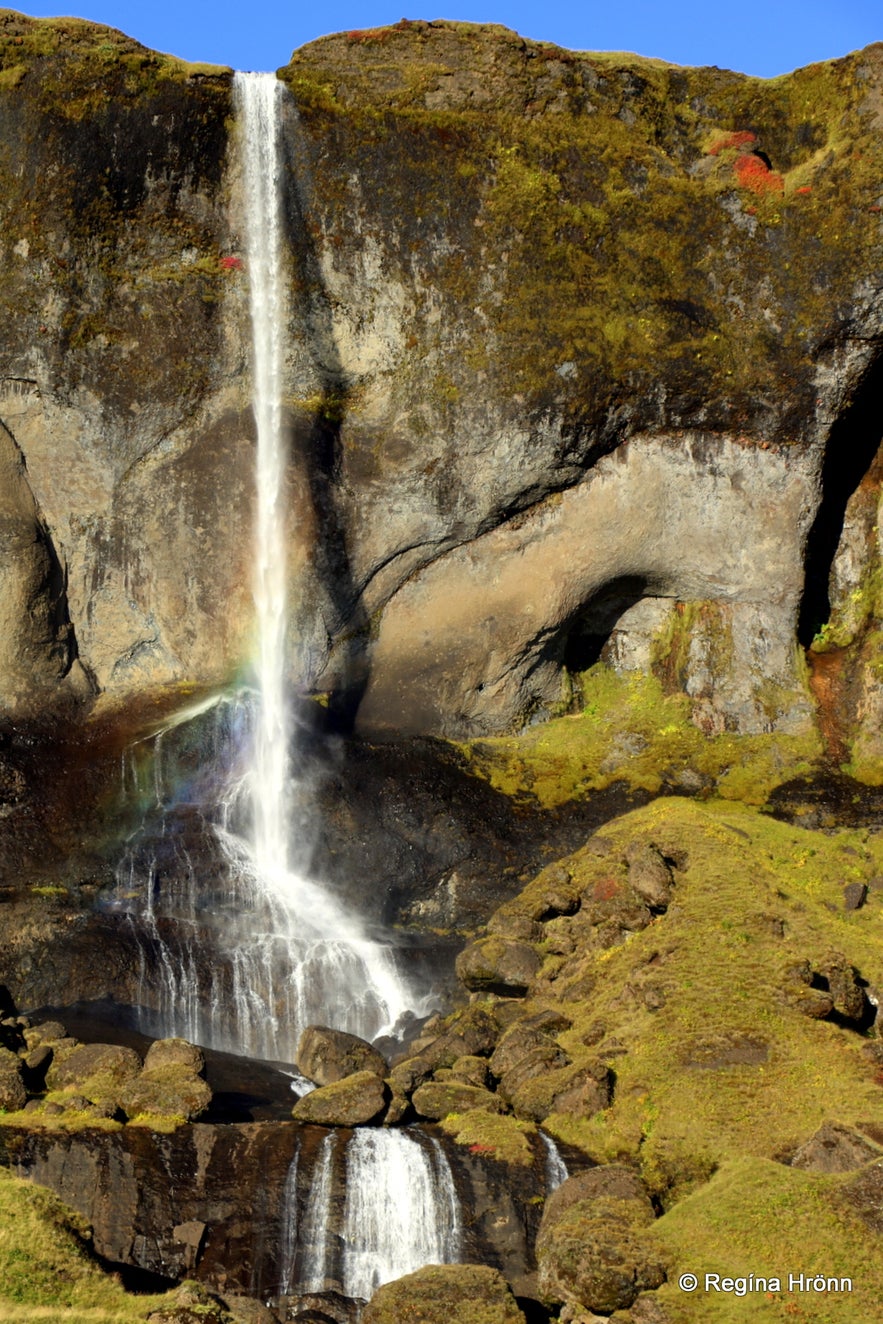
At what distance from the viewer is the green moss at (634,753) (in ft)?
115

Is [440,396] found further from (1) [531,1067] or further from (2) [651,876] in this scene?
(1) [531,1067]

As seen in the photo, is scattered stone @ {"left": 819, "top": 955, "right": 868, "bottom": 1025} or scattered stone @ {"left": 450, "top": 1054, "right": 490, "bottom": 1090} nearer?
scattered stone @ {"left": 819, "top": 955, "right": 868, "bottom": 1025}

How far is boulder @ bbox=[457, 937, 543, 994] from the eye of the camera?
2698 cm

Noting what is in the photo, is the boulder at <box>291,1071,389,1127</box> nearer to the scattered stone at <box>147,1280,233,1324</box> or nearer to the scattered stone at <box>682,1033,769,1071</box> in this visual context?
the scattered stone at <box>147,1280,233,1324</box>

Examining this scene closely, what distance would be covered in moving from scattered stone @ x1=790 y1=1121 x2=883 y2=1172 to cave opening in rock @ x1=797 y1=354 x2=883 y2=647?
67.5ft

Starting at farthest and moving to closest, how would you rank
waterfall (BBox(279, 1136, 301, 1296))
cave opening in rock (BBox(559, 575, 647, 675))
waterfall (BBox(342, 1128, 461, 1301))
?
cave opening in rock (BBox(559, 575, 647, 675)), waterfall (BBox(342, 1128, 461, 1301)), waterfall (BBox(279, 1136, 301, 1296))

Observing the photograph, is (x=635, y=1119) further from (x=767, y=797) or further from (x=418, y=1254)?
(x=767, y=797)

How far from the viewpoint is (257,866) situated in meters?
31.8

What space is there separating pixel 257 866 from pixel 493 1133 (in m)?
12.2

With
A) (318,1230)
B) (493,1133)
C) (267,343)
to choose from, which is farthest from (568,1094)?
(267,343)

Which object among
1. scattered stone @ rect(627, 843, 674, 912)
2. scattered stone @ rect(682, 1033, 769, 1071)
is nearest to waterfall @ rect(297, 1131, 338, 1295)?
scattered stone @ rect(682, 1033, 769, 1071)

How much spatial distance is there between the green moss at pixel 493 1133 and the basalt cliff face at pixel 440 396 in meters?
16.5

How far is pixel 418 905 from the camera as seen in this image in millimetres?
31234

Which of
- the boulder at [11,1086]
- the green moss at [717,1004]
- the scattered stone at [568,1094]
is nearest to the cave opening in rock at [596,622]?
the green moss at [717,1004]
